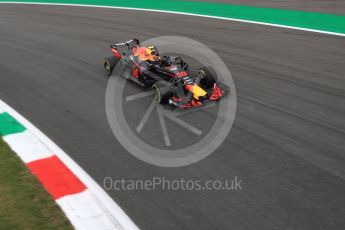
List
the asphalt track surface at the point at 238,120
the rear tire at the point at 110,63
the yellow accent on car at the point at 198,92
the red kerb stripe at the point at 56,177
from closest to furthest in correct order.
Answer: the asphalt track surface at the point at 238,120, the red kerb stripe at the point at 56,177, the yellow accent on car at the point at 198,92, the rear tire at the point at 110,63

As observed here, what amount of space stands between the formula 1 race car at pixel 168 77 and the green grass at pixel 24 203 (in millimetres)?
3016

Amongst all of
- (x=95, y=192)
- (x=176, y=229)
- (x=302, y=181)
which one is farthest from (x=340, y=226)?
(x=95, y=192)

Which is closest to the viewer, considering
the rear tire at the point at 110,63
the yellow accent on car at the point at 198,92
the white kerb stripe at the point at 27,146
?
the white kerb stripe at the point at 27,146

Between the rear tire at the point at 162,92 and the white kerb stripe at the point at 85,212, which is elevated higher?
the rear tire at the point at 162,92

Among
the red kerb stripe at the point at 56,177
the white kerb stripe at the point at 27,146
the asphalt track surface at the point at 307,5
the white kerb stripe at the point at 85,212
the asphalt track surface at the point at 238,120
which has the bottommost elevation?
the white kerb stripe at the point at 85,212

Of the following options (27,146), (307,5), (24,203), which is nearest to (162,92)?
(27,146)

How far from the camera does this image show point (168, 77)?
791 cm

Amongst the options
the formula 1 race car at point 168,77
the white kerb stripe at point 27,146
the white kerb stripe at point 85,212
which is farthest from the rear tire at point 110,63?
the white kerb stripe at point 85,212

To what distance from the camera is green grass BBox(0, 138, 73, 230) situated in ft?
13.6

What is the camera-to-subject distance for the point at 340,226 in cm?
416

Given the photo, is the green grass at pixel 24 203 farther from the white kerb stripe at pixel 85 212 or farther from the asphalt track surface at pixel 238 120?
the asphalt track surface at pixel 238 120

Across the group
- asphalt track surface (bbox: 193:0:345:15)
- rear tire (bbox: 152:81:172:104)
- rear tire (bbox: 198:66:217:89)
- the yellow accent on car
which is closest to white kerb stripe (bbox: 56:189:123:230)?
rear tire (bbox: 152:81:172:104)

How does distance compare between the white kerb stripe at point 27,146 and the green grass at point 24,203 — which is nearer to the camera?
the green grass at point 24,203

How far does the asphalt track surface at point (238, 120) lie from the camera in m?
4.52
